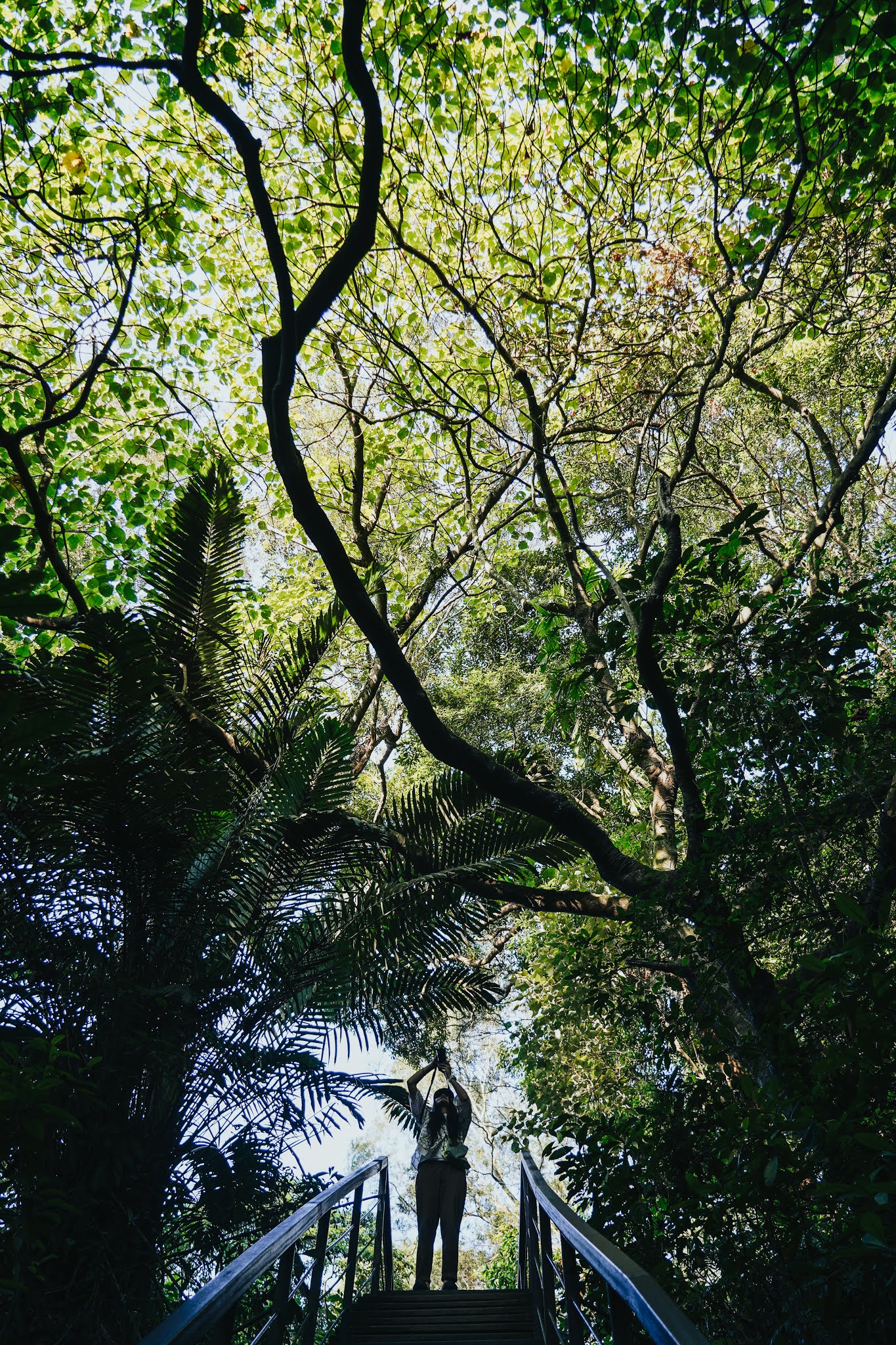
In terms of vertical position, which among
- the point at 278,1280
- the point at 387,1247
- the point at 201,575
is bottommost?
the point at 278,1280

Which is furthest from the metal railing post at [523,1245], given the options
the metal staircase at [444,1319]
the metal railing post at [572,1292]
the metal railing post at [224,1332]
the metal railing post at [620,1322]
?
the metal railing post at [224,1332]

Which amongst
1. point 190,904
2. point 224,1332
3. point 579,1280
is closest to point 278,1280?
point 224,1332

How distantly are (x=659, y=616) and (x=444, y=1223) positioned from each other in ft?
14.0

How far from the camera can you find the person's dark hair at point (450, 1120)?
592cm

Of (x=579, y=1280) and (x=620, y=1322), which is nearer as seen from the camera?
(x=620, y=1322)

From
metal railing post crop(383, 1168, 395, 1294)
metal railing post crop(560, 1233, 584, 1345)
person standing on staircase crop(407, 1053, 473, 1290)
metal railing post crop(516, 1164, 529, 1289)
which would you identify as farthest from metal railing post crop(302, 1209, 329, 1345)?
metal railing post crop(383, 1168, 395, 1294)

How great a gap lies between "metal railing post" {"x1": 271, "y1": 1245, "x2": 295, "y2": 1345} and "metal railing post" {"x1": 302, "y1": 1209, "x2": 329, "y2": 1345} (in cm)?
60

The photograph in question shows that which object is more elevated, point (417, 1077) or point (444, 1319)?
point (417, 1077)

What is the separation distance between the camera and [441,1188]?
5.88 m

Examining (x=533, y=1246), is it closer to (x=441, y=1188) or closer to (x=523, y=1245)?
(x=523, y=1245)

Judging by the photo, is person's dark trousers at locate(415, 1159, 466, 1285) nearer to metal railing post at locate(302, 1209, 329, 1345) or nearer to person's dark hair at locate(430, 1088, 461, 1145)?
person's dark hair at locate(430, 1088, 461, 1145)

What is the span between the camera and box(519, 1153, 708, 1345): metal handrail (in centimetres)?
130

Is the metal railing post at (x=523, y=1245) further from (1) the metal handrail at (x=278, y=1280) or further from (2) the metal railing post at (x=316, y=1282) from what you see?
(2) the metal railing post at (x=316, y=1282)

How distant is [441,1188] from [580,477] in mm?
6631
